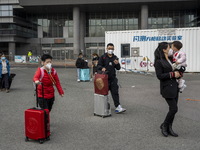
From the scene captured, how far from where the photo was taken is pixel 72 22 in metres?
50.2

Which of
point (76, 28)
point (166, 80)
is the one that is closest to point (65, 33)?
point (76, 28)

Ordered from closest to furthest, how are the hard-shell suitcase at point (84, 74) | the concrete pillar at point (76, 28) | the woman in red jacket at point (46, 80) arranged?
1. the woman in red jacket at point (46, 80)
2. the hard-shell suitcase at point (84, 74)
3. the concrete pillar at point (76, 28)

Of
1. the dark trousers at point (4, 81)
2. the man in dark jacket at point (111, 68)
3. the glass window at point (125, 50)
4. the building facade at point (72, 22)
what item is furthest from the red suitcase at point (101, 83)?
the building facade at point (72, 22)

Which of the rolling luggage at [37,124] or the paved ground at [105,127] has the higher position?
the rolling luggage at [37,124]

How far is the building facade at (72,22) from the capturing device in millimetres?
45812

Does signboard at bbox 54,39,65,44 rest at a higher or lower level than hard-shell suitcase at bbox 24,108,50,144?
higher

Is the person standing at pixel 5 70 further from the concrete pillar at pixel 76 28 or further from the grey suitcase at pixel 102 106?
the concrete pillar at pixel 76 28

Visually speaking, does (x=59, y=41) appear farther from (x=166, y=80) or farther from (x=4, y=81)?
(x=166, y=80)

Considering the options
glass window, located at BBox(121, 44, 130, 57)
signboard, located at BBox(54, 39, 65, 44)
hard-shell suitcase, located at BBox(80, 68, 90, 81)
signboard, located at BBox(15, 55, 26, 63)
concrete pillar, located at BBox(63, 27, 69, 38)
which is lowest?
hard-shell suitcase, located at BBox(80, 68, 90, 81)

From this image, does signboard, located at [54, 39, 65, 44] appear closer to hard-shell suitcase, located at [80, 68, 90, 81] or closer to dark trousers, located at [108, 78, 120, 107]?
hard-shell suitcase, located at [80, 68, 90, 81]

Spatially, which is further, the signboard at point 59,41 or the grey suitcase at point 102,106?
the signboard at point 59,41

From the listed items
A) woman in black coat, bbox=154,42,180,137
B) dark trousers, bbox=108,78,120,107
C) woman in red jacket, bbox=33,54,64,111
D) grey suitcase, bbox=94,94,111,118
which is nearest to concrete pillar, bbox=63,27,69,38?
dark trousers, bbox=108,78,120,107

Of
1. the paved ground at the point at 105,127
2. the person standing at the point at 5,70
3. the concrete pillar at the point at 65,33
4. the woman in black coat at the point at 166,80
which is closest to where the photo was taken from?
the paved ground at the point at 105,127

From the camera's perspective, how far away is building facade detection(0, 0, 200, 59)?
45.8 meters
